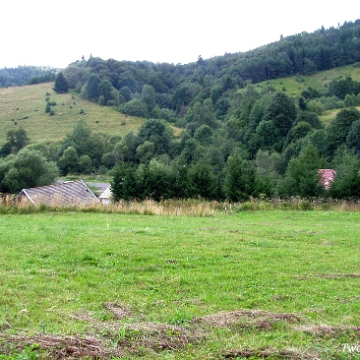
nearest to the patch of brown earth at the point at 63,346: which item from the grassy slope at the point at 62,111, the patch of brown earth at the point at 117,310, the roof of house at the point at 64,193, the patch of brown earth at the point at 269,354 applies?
the patch of brown earth at the point at 117,310

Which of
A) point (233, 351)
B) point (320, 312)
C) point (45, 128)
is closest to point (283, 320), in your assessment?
point (320, 312)

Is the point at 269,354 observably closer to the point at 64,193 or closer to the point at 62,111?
the point at 64,193

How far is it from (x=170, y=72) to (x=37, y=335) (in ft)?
527

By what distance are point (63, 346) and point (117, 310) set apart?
1.30m

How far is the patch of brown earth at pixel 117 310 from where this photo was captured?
18.4 ft

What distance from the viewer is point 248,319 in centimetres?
550

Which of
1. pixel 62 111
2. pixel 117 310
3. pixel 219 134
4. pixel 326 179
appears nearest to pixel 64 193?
pixel 326 179

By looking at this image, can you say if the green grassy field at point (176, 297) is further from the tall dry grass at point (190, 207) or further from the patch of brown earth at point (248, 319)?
the tall dry grass at point (190, 207)

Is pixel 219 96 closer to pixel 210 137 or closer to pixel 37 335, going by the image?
pixel 210 137

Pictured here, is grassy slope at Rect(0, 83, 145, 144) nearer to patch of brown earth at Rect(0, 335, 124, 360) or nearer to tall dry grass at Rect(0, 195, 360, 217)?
tall dry grass at Rect(0, 195, 360, 217)

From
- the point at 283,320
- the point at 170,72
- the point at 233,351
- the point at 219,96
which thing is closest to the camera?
the point at 233,351

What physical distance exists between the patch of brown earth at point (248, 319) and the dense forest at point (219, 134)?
2025 cm

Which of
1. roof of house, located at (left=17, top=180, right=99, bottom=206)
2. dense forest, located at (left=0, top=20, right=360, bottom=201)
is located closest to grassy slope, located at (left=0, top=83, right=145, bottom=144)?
dense forest, located at (left=0, top=20, right=360, bottom=201)

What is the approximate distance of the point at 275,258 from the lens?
916 cm
